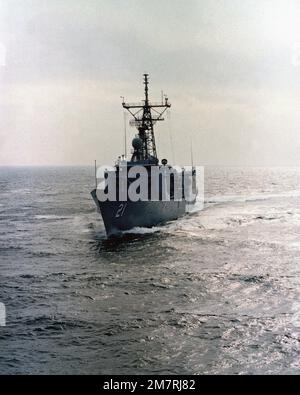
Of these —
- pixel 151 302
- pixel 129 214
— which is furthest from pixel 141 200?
pixel 151 302

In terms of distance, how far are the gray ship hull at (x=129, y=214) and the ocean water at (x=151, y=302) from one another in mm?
1072

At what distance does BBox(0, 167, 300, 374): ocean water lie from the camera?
13422 millimetres

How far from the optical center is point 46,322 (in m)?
16.6

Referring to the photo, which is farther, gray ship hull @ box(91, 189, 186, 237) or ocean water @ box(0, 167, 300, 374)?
gray ship hull @ box(91, 189, 186, 237)

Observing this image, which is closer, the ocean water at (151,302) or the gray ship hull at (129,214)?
the ocean water at (151,302)

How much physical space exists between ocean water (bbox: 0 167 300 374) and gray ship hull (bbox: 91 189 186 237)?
1072mm

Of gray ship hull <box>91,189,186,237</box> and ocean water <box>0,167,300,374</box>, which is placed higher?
gray ship hull <box>91,189,186,237</box>

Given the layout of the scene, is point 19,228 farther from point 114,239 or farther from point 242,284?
point 242,284

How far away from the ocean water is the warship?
1422 millimetres

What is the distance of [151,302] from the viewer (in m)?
18.6

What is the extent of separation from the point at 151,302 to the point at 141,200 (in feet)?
55.5

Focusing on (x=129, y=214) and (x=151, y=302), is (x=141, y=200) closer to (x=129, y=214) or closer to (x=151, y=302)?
(x=129, y=214)

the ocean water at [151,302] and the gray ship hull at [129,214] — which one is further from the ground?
the gray ship hull at [129,214]

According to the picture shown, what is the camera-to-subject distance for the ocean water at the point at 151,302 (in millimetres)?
13422
